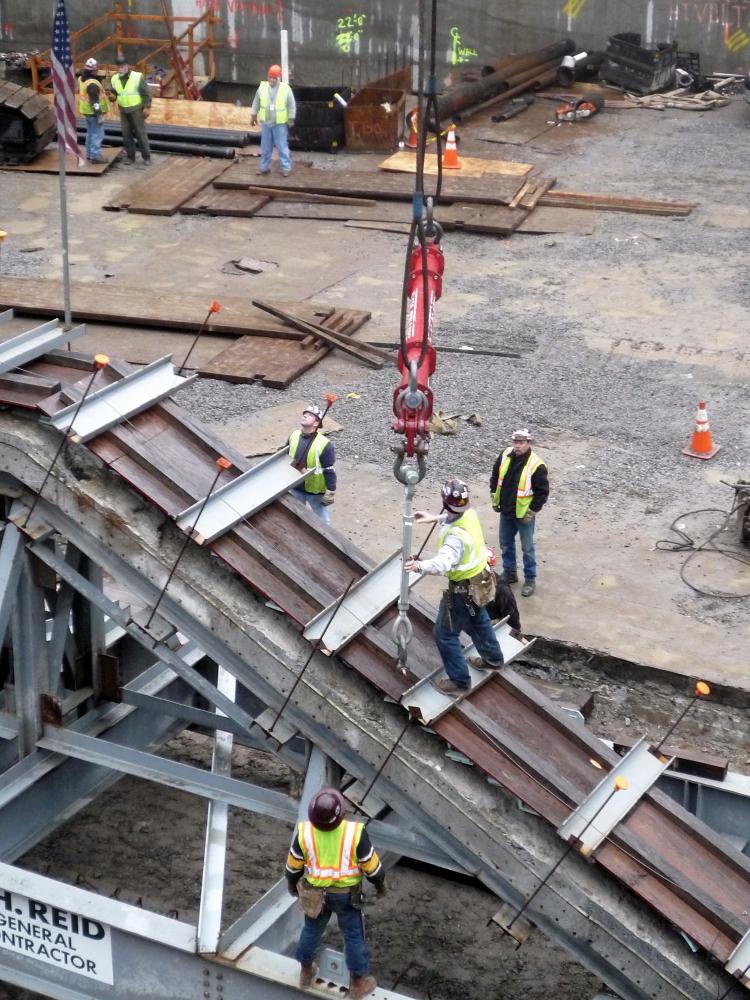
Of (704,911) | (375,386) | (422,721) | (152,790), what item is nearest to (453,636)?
(422,721)

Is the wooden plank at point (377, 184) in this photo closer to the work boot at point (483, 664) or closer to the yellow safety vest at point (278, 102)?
the yellow safety vest at point (278, 102)

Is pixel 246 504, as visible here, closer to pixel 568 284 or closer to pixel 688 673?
pixel 688 673

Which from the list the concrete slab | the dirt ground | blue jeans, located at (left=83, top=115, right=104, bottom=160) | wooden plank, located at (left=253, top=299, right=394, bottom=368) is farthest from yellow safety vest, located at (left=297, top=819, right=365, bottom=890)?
blue jeans, located at (left=83, top=115, right=104, bottom=160)

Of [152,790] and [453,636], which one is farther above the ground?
[453,636]

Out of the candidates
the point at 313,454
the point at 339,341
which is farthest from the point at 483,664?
the point at 339,341

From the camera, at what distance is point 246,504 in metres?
9.23

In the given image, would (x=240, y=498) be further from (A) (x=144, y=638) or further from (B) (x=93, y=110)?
(B) (x=93, y=110)

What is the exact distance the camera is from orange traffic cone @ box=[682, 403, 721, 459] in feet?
53.4

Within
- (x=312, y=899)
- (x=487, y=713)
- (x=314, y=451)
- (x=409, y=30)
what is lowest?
(x=409, y=30)

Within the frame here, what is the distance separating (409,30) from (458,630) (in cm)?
2684

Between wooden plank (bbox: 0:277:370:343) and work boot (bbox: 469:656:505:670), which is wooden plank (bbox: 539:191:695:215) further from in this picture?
work boot (bbox: 469:656:505:670)

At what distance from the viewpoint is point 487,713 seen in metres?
8.70

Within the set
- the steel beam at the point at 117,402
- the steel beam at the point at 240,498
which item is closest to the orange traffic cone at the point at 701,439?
the steel beam at the point at 240,498

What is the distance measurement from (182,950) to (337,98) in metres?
21.9
